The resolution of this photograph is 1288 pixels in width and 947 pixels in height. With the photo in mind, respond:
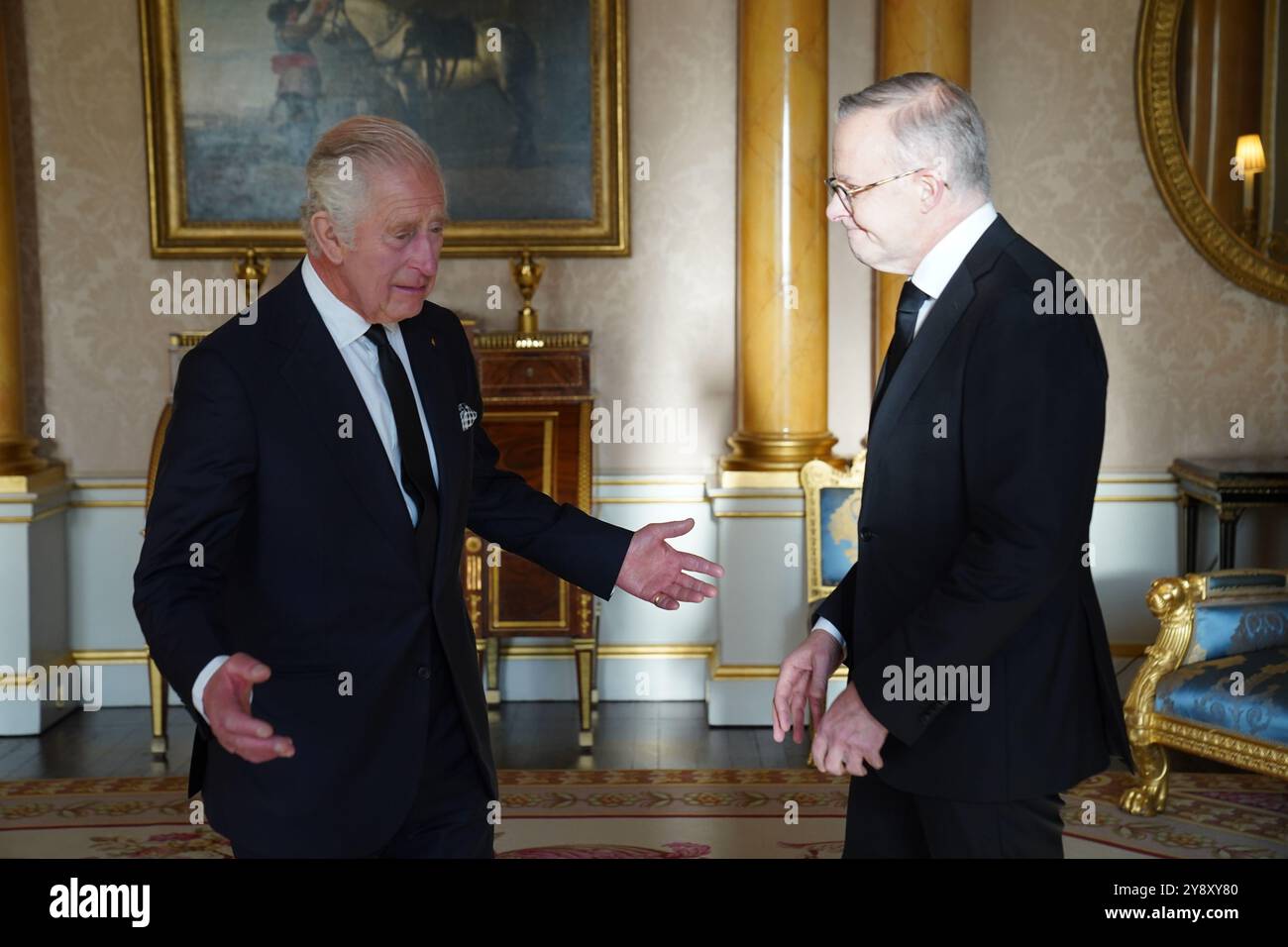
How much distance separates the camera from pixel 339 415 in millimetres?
2248

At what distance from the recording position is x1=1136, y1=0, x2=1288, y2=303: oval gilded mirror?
5.90 meters

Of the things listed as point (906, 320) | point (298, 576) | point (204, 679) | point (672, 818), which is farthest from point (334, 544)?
point (672, 818)

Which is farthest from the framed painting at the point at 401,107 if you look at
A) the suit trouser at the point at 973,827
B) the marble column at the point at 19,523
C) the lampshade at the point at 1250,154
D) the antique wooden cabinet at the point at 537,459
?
the suit trouser at the point at 973,827

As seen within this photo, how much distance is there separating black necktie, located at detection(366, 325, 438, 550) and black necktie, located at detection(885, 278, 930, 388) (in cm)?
76

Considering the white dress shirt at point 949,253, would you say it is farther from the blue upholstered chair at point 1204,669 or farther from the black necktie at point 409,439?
the blue upholstered chair at point 1204,669

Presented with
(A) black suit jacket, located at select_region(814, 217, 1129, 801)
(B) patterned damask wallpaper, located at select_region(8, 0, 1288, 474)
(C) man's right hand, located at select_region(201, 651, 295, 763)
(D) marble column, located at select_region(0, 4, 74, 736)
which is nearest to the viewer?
(C) man's right hand, located at select_region(201, 651, 295, 763)

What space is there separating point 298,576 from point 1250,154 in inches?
199

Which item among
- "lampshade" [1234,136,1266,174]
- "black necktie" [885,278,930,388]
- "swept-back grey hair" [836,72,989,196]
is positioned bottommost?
"black necktie" [885,278,930,388]

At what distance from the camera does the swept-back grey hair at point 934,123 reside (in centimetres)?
215

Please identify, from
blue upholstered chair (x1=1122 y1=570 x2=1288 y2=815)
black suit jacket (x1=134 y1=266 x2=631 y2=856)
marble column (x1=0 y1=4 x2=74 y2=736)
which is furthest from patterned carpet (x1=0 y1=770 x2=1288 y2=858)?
black suit jacket (x1=134 y1=266 x2=631 y2=856)

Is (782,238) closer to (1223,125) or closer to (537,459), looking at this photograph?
(537,459)

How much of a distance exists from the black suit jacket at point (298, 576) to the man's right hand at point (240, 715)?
18 cm

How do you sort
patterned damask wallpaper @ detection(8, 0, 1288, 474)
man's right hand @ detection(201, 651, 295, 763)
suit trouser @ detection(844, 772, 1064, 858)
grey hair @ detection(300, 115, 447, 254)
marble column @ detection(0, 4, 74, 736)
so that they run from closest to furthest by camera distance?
man's right hand @ detection(201, 651, 295, 763)
suit trouser @ detection(844, 772, 1064, 858)
grey hair @ detection(300, 115, 447, 254)
marble column @ detection(0, 4, 74, 736)
patterned damask wallpaper @ detection(8, 0, 1288, 474)

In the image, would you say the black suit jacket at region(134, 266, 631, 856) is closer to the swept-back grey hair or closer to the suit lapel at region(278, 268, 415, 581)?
the suit lapel at region(278, 268, 415, 581)
